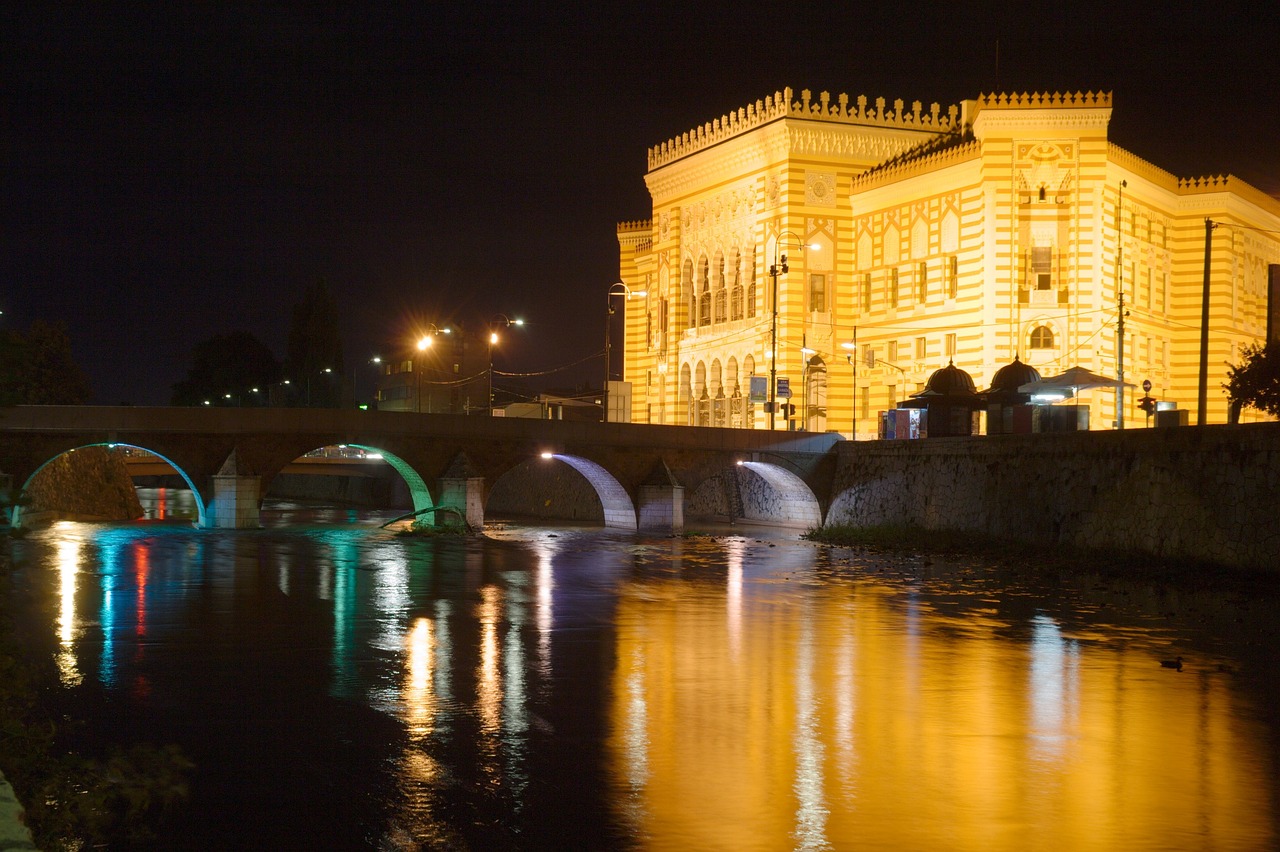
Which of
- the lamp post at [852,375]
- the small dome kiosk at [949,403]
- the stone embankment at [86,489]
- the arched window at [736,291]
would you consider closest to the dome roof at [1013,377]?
the small dome kiosk at [949,403]

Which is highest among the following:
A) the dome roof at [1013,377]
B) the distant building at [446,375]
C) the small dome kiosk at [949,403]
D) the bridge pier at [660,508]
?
the distant building at [446,375]

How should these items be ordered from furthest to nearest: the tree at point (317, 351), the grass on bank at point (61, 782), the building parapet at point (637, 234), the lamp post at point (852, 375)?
1. the tree at point (317, 351)
2. the building parapet at point (637, 234)
3. the lamp post at point (852, 375)
4. the grass on bank at point (61, 782)

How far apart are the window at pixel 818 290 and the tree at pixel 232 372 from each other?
81.3 meters

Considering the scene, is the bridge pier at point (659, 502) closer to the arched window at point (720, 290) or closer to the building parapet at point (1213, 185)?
the arched window at point (720, 290)

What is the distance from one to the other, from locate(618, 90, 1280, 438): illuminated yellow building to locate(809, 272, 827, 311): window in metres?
0.10

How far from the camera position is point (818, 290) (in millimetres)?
63844

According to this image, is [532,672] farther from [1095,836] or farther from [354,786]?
[1095,836]

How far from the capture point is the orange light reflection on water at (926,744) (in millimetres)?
13258

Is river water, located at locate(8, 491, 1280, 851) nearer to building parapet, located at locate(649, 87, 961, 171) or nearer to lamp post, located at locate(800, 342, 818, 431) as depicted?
lamp post, located at locate(800, 342, 818, 431)

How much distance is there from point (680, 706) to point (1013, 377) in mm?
33298

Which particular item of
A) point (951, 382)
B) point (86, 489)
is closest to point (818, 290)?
point (951, 382)

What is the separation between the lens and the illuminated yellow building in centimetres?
5412

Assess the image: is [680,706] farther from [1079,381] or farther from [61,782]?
[1079,381]

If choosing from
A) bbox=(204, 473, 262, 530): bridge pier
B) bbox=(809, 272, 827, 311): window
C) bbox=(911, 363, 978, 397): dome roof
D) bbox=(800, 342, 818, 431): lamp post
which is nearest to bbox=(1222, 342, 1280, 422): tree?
bbox=(911, 363, 978, 397): dome roof
